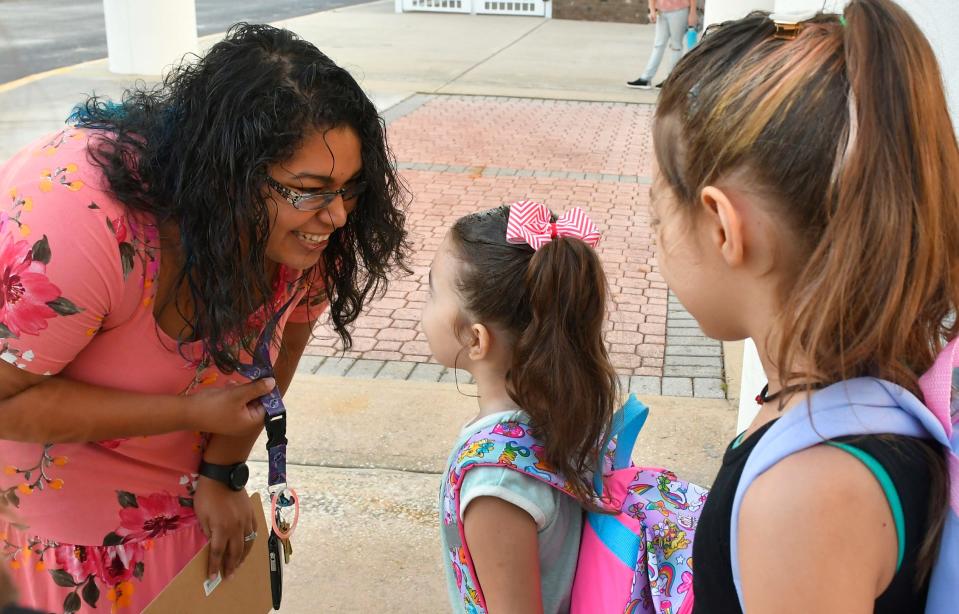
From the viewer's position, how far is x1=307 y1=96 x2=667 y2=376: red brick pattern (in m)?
4.86

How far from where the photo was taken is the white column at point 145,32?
1127 cm

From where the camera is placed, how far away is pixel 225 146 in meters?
1.74

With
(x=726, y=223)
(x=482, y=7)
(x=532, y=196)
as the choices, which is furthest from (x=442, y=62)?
(x=726, y=223)

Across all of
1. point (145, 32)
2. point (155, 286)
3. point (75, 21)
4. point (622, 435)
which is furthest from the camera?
point (75, 21)

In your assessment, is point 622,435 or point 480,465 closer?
point 480,465

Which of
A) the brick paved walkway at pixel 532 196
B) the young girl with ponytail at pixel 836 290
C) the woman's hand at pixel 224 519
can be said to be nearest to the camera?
the young girl with ponytail at pixel 836 290

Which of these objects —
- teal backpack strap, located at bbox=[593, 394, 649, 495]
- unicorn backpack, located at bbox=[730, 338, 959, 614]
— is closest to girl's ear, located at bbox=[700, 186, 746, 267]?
unicorn backpack, located at bbox=[730, 338, 959, 614]

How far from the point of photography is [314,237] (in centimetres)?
189

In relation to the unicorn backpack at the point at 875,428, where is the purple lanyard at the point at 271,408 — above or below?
below

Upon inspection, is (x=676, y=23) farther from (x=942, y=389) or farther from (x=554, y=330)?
Result: (x=942, y=389)

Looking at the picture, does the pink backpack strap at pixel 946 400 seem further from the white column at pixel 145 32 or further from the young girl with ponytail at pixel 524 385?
the white column at pixel 145 32

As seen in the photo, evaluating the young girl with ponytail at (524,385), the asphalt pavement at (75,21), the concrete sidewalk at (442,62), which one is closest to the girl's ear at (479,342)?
the young girl with ponytail at (524,385)

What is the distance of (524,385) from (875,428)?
82 centimetres

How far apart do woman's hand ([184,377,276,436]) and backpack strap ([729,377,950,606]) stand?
3.58 feet
